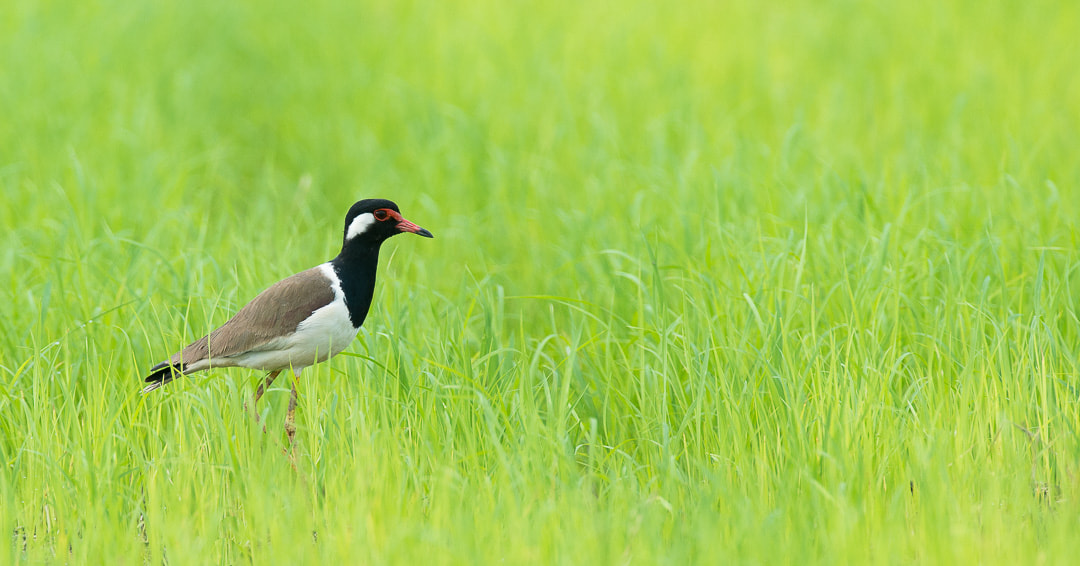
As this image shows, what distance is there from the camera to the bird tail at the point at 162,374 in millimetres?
4306

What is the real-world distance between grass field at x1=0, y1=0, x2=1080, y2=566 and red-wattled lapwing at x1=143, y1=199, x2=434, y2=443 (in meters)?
0.18

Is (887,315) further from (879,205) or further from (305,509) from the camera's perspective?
(305,509)

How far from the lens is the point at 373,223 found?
14.4 ft

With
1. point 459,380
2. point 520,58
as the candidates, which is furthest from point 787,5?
point 459,380

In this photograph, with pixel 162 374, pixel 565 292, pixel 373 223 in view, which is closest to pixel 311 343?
pixel 373 223

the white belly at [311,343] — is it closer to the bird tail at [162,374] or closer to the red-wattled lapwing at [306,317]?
the red-wattled lapwing at [306,317]

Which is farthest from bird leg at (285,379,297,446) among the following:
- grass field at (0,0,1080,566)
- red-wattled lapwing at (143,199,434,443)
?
grass field at (0,0,1080,566)

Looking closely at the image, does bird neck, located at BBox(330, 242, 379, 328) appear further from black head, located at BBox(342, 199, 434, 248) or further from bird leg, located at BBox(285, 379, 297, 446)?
bird leg, located at BBox(285, 379, 297, 446)

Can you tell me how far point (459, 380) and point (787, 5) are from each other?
936 centimetres

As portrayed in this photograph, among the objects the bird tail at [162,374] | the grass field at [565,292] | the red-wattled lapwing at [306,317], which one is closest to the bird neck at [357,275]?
the red-wattled lapwing at [306,317]

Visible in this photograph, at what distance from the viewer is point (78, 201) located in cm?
696

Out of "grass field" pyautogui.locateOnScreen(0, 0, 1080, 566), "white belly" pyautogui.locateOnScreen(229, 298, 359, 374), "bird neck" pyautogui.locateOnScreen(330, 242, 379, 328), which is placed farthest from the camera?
"bird neck" pyautogui.locateOnScreen(330, 242, 379, 328)

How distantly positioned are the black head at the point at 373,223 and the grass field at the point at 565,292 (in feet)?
1.87

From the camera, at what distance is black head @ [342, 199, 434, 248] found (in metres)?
4.37
